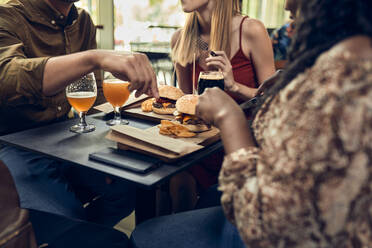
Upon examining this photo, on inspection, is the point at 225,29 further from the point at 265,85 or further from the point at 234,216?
the point at 234,216

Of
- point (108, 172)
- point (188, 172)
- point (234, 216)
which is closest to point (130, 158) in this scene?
point (108, 172)

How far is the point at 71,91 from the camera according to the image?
4.17ft

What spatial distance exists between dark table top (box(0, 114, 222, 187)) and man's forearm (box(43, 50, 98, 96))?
0.18m

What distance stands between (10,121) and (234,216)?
1224 mm

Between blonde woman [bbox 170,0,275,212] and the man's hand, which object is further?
blonde woman [bbox 170,0,275,212]

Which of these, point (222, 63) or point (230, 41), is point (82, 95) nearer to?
point (222, 63)

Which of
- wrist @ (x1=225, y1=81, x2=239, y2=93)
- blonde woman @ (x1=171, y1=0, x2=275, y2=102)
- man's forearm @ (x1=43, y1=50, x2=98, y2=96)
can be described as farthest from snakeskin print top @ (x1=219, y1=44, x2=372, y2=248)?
blonde woman @ (x1=171, y1=0, x2=275, y2=102)

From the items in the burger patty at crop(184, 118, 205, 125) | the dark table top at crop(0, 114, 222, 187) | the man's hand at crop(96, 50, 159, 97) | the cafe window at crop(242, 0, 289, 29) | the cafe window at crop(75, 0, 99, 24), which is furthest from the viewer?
the cafe window at crop(242, 0, 289, 29)

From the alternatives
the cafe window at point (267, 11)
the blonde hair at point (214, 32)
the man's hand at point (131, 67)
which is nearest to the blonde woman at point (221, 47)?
the blonde hair at point (214, 32)

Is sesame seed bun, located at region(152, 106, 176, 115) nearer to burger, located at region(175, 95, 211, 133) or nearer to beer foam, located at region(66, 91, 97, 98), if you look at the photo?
burger, located at region(175, 95, 211, 133)

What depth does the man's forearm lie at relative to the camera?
1.17 meters

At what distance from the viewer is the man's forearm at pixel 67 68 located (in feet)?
3.84

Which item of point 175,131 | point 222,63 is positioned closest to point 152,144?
point 175,131

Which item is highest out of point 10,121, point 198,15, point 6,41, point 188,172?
point 198,15
